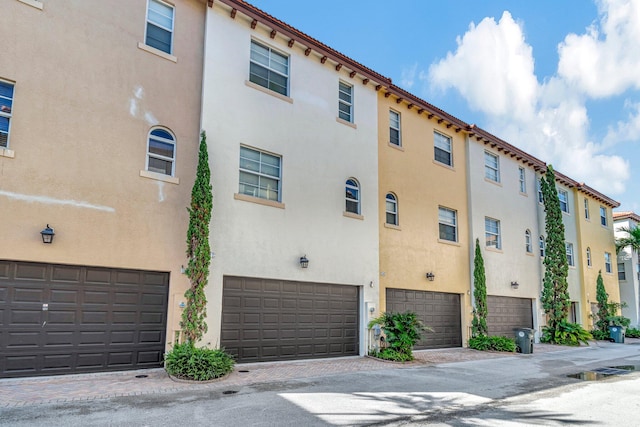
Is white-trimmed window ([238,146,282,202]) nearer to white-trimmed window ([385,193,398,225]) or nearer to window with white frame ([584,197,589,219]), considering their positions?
white-trimmed window ([385,193,398,225])

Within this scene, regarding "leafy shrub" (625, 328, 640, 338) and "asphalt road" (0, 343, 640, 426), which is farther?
"leafy shrub" (625, 328, 640, 338)

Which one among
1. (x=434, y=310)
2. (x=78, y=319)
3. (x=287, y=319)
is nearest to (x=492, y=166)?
(x=434, y=310)

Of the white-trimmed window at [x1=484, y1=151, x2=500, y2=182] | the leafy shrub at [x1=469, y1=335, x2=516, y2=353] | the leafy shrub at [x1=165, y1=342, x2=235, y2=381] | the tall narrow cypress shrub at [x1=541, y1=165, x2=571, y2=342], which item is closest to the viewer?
the leafy shrub at [x1=165, y1=342, x2=235, y2=381]

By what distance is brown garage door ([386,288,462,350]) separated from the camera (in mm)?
16016

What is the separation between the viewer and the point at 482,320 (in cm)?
1789

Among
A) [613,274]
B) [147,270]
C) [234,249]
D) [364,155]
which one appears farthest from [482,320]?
[613,274]

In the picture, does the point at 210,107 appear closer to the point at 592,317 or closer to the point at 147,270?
the point at 147,270

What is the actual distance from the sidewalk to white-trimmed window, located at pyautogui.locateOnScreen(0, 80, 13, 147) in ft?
15.8

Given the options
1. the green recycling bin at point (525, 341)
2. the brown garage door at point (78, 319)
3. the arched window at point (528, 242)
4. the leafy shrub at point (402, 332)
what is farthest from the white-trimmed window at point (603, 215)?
the brown garage door at point (78, 319)

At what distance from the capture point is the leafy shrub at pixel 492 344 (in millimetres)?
16859

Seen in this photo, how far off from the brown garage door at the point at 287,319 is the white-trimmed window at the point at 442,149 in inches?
292

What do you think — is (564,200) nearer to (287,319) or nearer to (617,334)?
(617,334)

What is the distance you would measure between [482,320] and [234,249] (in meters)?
11.2

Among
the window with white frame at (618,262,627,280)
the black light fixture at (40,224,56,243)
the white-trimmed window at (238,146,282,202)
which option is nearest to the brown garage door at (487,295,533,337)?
the white-trimmed window at (238,146,282,202)
